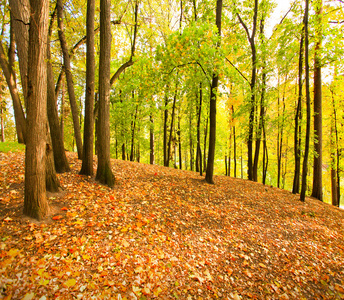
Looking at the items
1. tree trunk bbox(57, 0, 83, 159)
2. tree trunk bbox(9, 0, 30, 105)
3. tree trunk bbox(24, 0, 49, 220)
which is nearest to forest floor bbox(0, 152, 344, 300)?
tree trunk bbox(24, 0, 49, 220)

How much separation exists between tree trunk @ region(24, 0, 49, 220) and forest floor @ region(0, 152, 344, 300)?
0.38 metres

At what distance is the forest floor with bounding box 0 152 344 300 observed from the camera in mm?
2418

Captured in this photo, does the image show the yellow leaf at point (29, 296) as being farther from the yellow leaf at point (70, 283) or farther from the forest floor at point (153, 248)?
the yellow leaf at point (70, 283)

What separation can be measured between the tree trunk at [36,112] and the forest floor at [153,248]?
0.38 m

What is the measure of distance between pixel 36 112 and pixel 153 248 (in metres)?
3.60

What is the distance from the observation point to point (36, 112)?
3.03m

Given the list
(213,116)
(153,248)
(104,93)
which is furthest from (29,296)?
(213,116)

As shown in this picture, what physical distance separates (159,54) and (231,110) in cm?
1138

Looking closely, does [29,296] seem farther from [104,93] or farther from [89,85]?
[89,85]

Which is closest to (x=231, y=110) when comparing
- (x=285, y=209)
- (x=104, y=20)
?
(x=285, y=209)

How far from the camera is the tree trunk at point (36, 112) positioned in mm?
2875

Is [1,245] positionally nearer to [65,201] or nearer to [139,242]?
[65,201]

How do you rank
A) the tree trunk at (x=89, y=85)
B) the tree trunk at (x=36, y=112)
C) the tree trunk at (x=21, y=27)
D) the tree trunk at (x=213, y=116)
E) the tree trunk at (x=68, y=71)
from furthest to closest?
the tree trunk at (x=213, y=116), the tree trunk at (x=68, y=71), the tree trunk at (x=89, y=85), the tree trunk at (x=21, y=27), the tree trunk at (x=36, y=112)

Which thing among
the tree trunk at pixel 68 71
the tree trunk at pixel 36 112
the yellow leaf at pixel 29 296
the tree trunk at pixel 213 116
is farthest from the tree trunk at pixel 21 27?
the tree trunk at pixel 213 116
